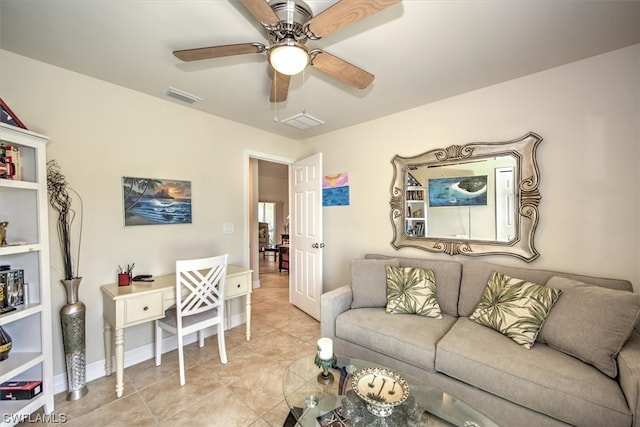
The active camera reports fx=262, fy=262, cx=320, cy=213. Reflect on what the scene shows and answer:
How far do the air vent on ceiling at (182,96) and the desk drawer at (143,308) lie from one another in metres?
1.76

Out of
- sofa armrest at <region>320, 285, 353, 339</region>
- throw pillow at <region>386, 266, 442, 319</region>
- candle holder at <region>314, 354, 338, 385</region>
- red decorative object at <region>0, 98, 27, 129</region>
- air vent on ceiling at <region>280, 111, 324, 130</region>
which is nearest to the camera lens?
candle holder at <region>314, 354, 338, 385</region>

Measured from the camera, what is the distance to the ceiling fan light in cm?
130

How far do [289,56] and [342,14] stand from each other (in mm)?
322

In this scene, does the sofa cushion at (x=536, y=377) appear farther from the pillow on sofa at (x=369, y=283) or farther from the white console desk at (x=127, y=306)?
the white console desk at (x=127, y=306)

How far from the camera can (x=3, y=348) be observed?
5.25 feet

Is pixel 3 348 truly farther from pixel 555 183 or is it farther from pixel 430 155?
pixel 555 183

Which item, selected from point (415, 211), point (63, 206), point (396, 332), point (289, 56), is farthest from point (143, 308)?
point (415, 211)

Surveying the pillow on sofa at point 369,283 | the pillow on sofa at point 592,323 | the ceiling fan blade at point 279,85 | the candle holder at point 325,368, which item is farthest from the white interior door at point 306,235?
the pillow on sofa at point 592,323

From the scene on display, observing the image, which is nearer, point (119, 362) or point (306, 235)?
point (119, 362)

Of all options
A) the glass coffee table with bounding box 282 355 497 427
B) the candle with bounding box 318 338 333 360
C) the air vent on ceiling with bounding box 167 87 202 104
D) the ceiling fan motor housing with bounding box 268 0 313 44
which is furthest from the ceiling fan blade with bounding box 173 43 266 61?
the glass coffee table with bounding box 282 355 497 427

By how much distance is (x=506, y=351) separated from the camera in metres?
1.58

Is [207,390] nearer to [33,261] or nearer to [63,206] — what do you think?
[33,261]

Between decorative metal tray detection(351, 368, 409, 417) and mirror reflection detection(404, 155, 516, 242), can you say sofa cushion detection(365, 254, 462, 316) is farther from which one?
decorative metal tray detection(351, 368, 409, 417)

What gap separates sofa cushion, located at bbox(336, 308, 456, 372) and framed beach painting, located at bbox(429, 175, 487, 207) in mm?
1044
